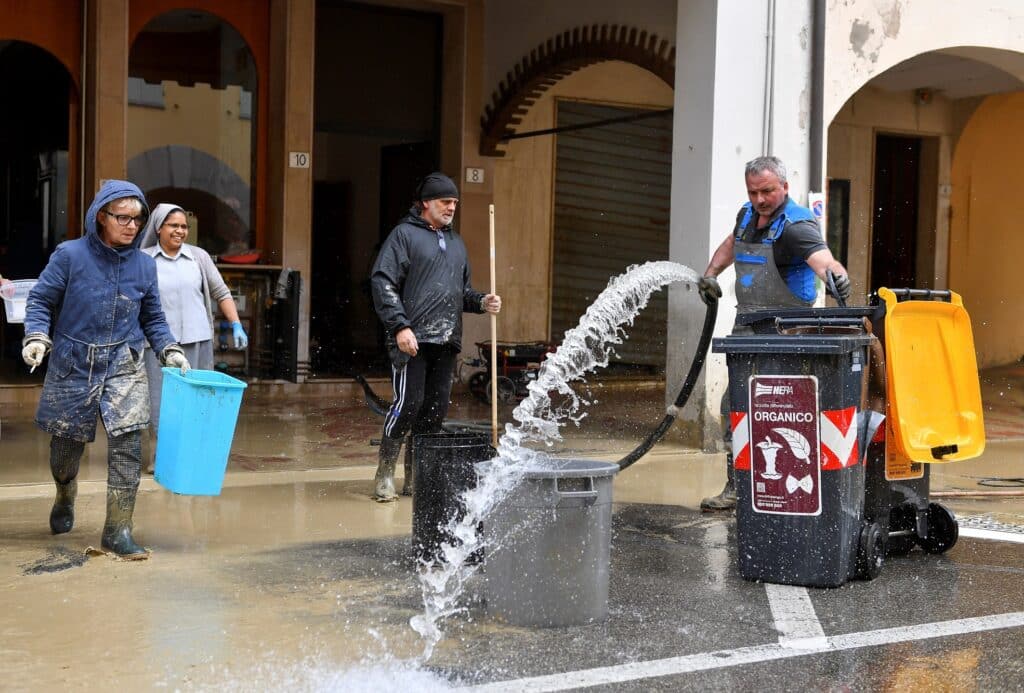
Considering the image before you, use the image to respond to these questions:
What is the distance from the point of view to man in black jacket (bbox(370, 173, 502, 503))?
24.0 ft

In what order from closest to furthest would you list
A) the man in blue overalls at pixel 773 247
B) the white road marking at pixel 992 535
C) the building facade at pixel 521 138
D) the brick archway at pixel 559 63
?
the man in blue overalls at pixel 773 247
the white road marking at pixel 992 535
the building facade at pixel 521 138
the brick archway at pixel 559 63

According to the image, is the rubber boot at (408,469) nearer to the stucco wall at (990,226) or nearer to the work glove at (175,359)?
the work glove at (175,359)

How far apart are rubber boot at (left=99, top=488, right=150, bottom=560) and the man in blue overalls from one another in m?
3.09

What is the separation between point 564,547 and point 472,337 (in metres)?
9.11

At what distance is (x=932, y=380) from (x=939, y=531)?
843 millimetres

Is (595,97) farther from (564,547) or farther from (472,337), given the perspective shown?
(564,547)

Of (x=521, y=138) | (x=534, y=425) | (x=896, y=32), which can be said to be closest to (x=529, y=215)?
(x=521, y=138)

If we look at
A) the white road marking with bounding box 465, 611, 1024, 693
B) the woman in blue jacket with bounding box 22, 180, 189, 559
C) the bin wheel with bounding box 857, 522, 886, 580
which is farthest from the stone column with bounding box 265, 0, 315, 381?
the white road marking with bounding box 465, 611, 1024, 693

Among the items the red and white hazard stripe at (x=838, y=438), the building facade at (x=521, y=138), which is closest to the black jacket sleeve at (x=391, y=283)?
the red and white hazard stripe at (x=838, y=438)

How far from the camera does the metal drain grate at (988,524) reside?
7254 mm

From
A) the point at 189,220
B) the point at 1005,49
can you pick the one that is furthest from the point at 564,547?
the point at 189,220

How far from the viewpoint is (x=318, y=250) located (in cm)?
1439

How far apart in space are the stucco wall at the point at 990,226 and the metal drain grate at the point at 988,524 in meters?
9.93

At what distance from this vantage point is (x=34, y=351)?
5812 mm
